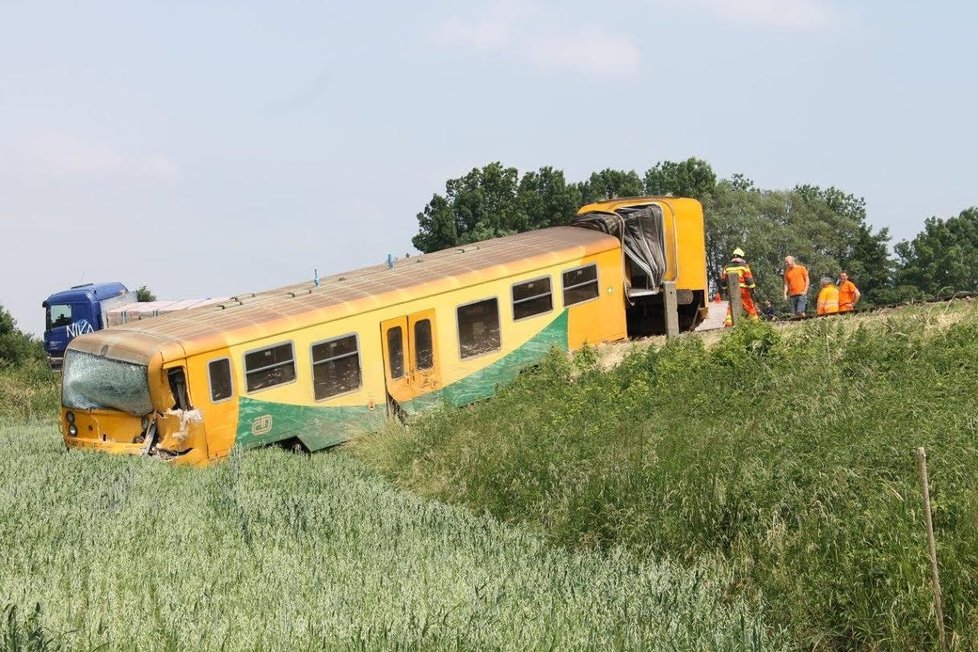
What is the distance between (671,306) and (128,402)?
10.4 m

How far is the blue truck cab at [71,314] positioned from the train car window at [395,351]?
82.4ft

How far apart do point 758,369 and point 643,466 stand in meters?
3.72

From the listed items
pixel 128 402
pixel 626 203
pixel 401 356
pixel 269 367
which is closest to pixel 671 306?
pixel 626 203

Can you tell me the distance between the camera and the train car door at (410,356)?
67.5 ft

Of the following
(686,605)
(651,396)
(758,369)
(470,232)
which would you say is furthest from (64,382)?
(470,232)

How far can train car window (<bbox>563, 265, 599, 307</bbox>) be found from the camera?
22.7 meters

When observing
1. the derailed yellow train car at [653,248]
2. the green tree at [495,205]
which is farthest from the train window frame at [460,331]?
the green tree at [495,205]

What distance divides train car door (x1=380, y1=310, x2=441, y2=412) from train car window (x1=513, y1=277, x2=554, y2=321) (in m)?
1.74

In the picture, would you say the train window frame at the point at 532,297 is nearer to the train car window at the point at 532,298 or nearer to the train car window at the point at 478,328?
the train car window at the point at 532,298

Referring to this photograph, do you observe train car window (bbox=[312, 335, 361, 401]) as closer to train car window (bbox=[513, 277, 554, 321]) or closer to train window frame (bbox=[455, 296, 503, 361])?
train window frame (bbox=[455, 296, 503, 361])

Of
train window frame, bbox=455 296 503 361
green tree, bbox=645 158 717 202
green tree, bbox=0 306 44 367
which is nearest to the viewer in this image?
train window frame, bbox=455 296 503 361

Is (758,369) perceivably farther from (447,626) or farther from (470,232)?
(470,232)

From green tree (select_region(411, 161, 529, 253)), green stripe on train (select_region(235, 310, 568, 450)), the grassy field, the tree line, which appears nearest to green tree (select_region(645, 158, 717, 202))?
the tree line

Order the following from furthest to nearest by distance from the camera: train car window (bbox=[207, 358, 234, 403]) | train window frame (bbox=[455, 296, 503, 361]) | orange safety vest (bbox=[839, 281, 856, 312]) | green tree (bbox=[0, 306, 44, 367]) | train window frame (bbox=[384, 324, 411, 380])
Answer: green tree (bbox=[0, 306, 44, 367])
orange safety vest (bbox=[839, 281, 856, 312])
train window frame (bbox=[455, 296, 503, 361])
train window frame (bbox=[384, 324, 411, 380])
train car window (bbox=[207, 358, 234, 403])
